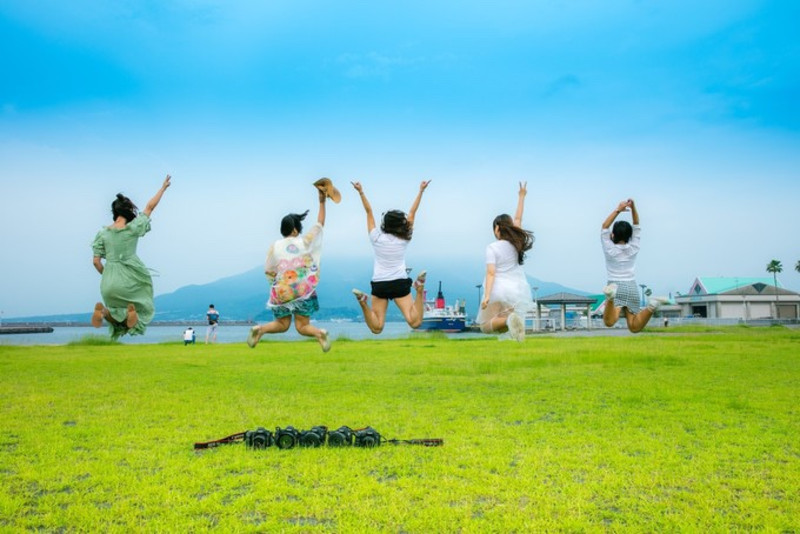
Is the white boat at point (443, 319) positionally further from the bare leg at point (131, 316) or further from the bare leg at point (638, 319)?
the bare leg at point (131, 316)

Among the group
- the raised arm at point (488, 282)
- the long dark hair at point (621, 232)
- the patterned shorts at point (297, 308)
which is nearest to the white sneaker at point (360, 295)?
the patterned shorts at point (297, 308)

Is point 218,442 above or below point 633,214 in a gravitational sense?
below

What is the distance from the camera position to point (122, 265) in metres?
9.17

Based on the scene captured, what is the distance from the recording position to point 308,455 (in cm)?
863

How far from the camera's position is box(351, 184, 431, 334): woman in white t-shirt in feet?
33.0

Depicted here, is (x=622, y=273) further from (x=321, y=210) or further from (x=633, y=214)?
(x=321, y=210)

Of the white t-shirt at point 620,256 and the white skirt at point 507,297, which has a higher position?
the white t-shirt at point 620,256

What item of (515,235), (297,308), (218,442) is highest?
(515,235)

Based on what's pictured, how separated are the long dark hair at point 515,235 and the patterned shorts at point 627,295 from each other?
5.18ft

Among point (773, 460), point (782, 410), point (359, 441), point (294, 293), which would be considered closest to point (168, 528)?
point (359, 441)

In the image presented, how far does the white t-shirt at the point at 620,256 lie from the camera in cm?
1030

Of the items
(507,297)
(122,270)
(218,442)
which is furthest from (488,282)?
(122,270)

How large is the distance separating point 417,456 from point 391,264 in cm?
326

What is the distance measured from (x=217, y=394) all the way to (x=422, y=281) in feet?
24.2
